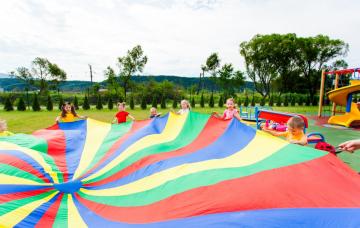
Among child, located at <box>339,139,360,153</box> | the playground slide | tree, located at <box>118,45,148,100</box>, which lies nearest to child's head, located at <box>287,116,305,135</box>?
child, located at <box>339,139,360,153</box>

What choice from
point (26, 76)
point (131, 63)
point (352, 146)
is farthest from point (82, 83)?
point (352, 146)

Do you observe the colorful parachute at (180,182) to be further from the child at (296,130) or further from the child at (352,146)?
the child at (296,130)

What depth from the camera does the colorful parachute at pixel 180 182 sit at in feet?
5.02

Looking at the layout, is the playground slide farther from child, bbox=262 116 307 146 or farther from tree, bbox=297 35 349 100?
tree, bbox=297 35 349 100

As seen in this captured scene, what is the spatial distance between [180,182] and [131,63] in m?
24.0

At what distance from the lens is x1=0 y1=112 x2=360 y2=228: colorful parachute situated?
5.02 feet

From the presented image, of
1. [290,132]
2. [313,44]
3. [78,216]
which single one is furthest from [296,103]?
[78,216]

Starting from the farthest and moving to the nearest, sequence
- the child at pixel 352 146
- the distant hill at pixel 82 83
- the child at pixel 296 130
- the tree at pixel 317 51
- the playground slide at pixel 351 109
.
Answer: the distant hill at pixel 82 83 → the tree at pixel 317 51 → the playground slide at pixel 351 109 → the child at pixel 296 130 → the child at pixel 352 146

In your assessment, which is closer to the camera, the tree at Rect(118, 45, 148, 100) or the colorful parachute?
the colorful parachute

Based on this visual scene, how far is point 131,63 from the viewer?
24.8 metres

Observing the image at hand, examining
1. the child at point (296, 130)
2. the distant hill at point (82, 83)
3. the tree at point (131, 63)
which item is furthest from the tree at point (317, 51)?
the child at point (296, 130)

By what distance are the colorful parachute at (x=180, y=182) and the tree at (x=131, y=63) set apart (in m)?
22.3

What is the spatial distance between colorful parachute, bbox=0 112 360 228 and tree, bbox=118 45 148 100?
2226cm

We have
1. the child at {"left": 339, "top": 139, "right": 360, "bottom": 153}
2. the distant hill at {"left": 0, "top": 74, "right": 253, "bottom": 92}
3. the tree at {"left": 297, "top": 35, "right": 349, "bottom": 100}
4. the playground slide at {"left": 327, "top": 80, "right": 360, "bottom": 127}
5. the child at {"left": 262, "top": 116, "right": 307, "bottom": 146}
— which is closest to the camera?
the child at {"left": 339, "top": 139, "right": 360, "bottom": 153}
